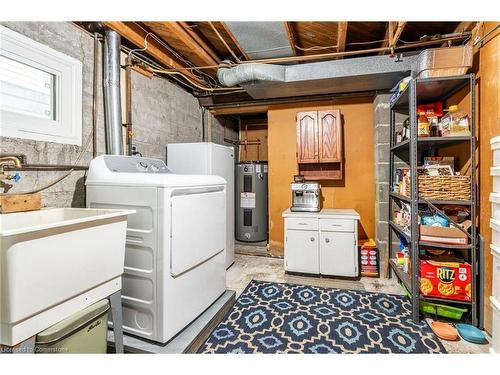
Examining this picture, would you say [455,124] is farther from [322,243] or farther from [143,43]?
[143,43]

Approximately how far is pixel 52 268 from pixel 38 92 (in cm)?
149

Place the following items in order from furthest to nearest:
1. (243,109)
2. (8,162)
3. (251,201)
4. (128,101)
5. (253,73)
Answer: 1. (251,201)
2. (243,109)
3. (253,73)
4. (128,101)
5. (8,162)

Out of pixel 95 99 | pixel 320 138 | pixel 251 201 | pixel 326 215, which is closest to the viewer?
pixel 95 99

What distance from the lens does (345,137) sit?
3717 mm

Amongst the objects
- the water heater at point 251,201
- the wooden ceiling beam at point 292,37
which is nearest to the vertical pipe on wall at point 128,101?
the wooden ceiling beam at point 292,37

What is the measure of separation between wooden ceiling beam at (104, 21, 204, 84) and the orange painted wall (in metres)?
1.52

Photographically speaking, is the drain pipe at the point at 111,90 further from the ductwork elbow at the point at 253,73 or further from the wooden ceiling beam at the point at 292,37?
the wooden ceiling beam at the point at 292,37

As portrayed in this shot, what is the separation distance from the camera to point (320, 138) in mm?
3545

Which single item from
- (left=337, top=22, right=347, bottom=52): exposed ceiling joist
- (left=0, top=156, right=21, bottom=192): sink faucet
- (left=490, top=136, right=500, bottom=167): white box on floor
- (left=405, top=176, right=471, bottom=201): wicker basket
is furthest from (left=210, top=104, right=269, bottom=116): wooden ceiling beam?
(left=0, top=156, right=21, bottom=192): sink faucet

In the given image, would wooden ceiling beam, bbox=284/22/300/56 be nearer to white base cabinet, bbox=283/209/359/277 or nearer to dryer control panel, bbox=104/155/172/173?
dryer control panel, bbox=104/155/172/173

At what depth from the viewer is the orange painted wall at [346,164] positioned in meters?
3.66

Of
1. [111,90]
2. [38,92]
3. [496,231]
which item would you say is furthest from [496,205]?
[38,92]

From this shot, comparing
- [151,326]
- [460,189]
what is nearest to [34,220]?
[151,326]

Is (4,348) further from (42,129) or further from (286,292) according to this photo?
(286,292)
